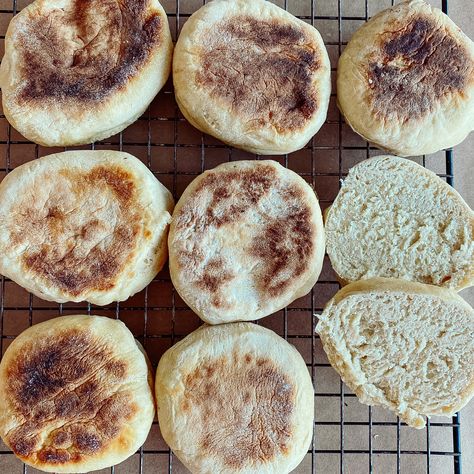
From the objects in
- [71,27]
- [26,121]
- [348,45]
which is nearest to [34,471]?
[26,121]

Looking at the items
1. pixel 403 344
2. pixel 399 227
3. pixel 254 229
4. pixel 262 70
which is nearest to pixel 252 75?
pixel 262 70

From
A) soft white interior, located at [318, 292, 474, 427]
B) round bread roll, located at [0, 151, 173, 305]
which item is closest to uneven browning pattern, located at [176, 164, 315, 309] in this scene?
round bread roll, located at [0, 151, 173, 305]

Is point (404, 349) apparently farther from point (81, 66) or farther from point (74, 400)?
point (81, 66)

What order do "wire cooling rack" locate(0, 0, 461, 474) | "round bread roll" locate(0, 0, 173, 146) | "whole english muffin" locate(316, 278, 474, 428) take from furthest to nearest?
"wire cooling rack" locate(0, 0, 461, 474) → "round bread roll" locate(0, 0, 173, 146) → "whole english muffin" locate(316, 278, 474, 428)

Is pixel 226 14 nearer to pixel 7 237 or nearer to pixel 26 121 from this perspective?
pixel 26 121

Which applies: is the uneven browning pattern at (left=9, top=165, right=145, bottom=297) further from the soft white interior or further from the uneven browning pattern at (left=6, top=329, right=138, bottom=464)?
the soft white interior

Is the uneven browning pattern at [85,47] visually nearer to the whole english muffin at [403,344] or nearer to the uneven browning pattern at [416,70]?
the uneven browning pattern at [416,70]
